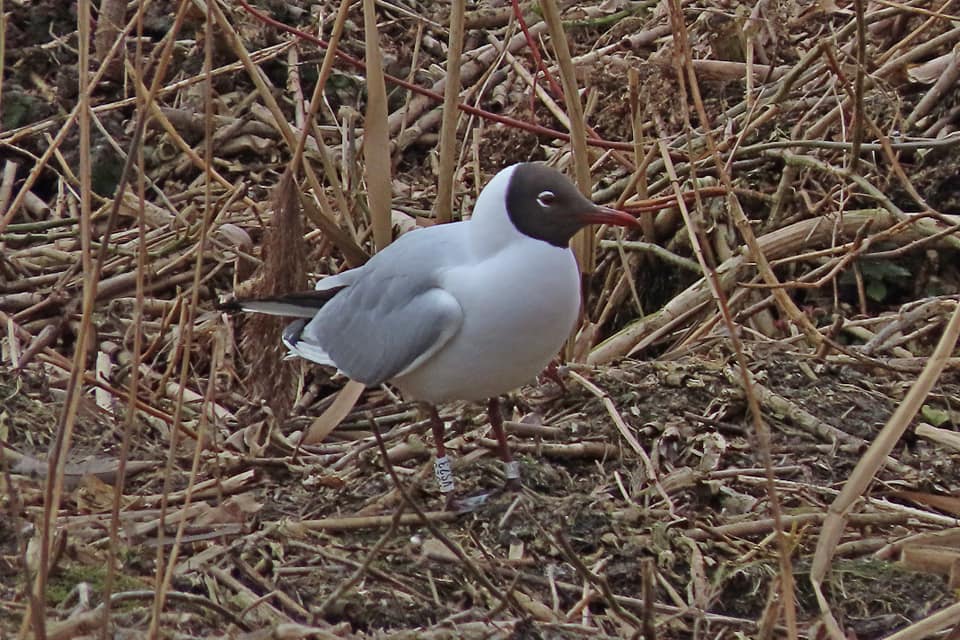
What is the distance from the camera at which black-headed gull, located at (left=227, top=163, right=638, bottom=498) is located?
270cm

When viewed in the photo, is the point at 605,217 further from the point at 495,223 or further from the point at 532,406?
the point at 532,406

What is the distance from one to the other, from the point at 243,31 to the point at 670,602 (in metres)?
3.03

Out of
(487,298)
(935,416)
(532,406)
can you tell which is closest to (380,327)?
(487,298)

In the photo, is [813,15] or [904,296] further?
[813,15]

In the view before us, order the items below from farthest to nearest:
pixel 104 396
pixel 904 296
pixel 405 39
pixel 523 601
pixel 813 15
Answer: pixel 405 39, pixel 813 15, pixel 904 296, pixel 104 396, pixel 523 601

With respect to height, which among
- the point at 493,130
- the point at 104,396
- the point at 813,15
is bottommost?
the point at 104,396

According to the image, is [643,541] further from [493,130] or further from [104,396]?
[493,130]

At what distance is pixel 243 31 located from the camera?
16.0 ft

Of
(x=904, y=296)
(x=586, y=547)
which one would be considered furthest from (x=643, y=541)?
(x=904, y=296)

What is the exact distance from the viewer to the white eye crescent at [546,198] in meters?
2.76

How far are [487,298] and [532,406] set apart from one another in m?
0.82

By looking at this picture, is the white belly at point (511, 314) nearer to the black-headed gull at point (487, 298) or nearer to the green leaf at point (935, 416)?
the black-headed gull at point (487, 298)

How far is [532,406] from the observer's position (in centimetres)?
Answer: 346

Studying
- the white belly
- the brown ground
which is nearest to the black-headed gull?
the white belly
